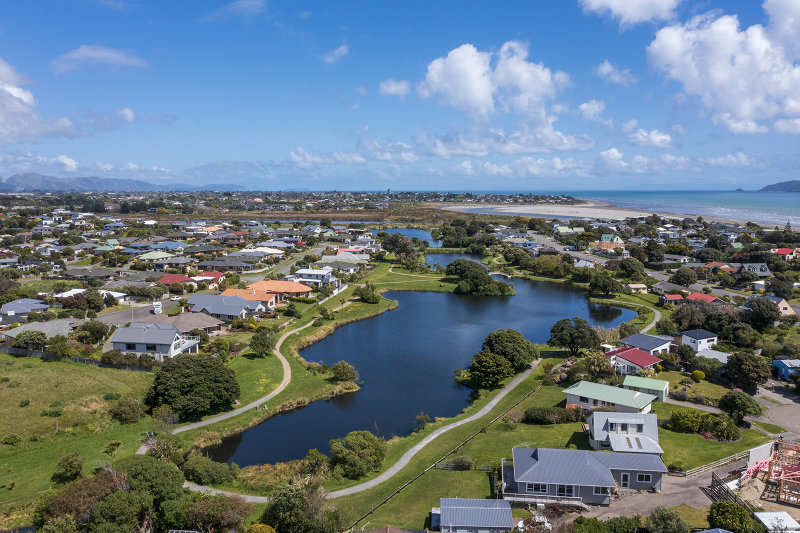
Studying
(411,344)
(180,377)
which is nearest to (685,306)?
(411,344)

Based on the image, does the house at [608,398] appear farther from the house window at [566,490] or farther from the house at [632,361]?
the house window at [566,490]

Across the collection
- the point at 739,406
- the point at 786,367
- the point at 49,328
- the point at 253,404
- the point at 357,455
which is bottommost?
the point at 253,404

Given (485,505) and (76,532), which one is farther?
(485,505)

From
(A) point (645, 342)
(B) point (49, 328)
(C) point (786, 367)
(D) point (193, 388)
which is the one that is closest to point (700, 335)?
(A) point (645, 342)

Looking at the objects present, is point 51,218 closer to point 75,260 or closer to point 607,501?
point 75,260

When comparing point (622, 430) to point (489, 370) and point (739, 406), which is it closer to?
point (739, 406)

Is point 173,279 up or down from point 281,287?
up

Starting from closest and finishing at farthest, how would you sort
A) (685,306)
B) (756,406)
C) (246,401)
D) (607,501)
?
(607,501), (756,406), (246,401), (685,306)
